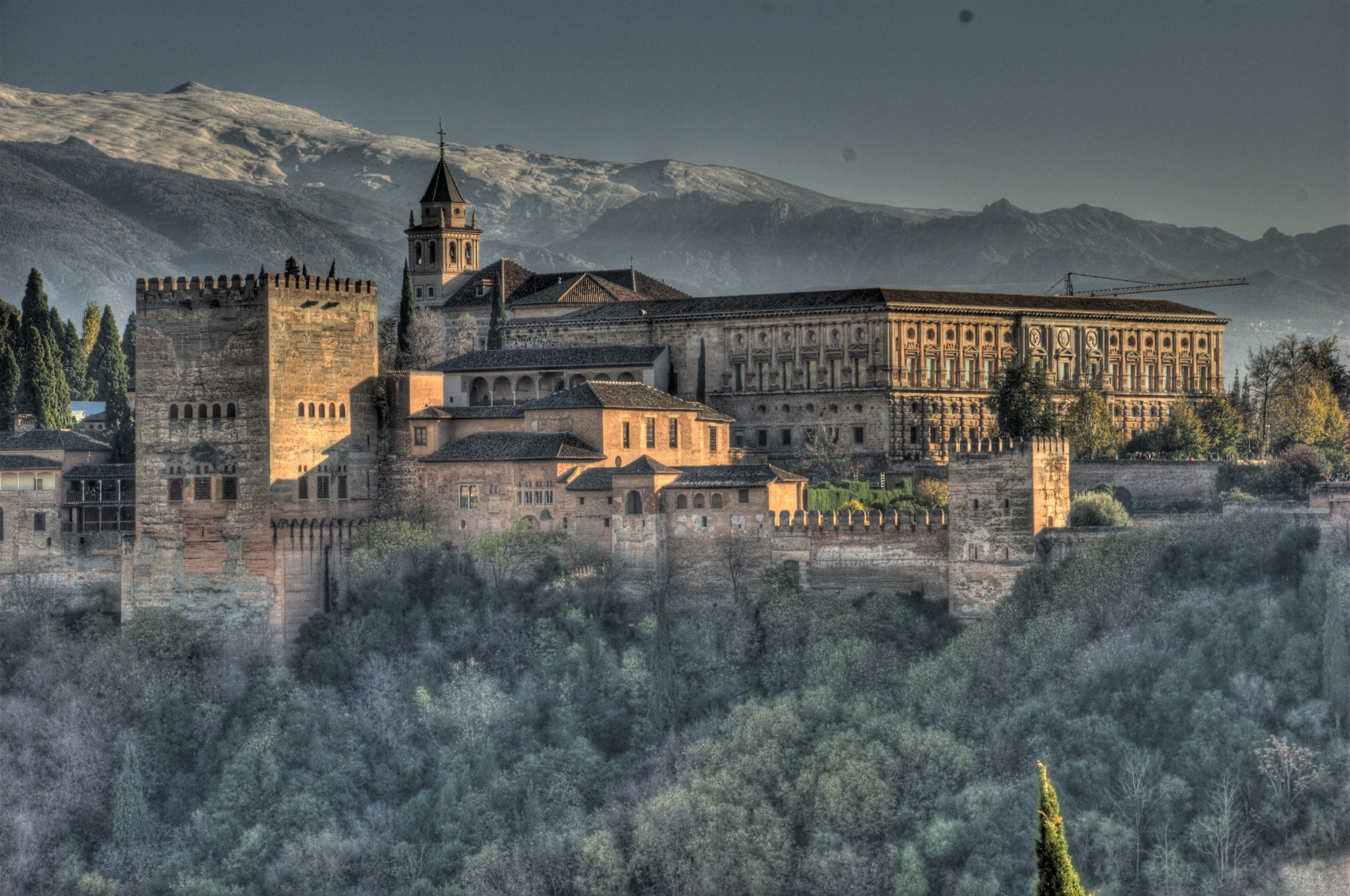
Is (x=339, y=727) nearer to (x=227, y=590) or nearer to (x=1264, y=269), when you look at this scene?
(x=227, y=590)

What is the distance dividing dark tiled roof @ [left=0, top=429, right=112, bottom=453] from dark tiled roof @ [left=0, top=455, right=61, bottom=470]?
0.35m

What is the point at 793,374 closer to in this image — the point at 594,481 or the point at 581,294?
the point at 581,294

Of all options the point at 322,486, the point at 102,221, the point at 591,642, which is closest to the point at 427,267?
the point at 322,486

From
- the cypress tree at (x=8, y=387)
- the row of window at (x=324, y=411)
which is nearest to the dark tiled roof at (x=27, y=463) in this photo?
the row of window at (x=324, y=411)

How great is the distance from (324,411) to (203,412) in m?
3.34

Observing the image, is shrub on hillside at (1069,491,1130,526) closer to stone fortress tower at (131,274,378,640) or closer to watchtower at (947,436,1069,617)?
watchtower at (947,436,1069,617)

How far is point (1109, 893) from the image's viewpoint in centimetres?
3762

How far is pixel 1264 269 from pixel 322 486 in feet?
480

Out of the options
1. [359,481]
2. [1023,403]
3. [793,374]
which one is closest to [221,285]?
[359,481]

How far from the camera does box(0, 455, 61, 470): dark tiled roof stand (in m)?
53.7

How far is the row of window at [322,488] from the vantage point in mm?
52000

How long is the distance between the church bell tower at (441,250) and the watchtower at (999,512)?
145ft

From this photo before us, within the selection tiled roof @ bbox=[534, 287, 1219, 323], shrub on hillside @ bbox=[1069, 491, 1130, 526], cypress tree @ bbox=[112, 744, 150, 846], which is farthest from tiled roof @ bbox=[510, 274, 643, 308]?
cypress tree @ bbox=[112, 744, 150, 846]

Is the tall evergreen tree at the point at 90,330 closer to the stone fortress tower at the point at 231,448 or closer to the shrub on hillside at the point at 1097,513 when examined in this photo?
the stone fortress tower at the point at 231,448
